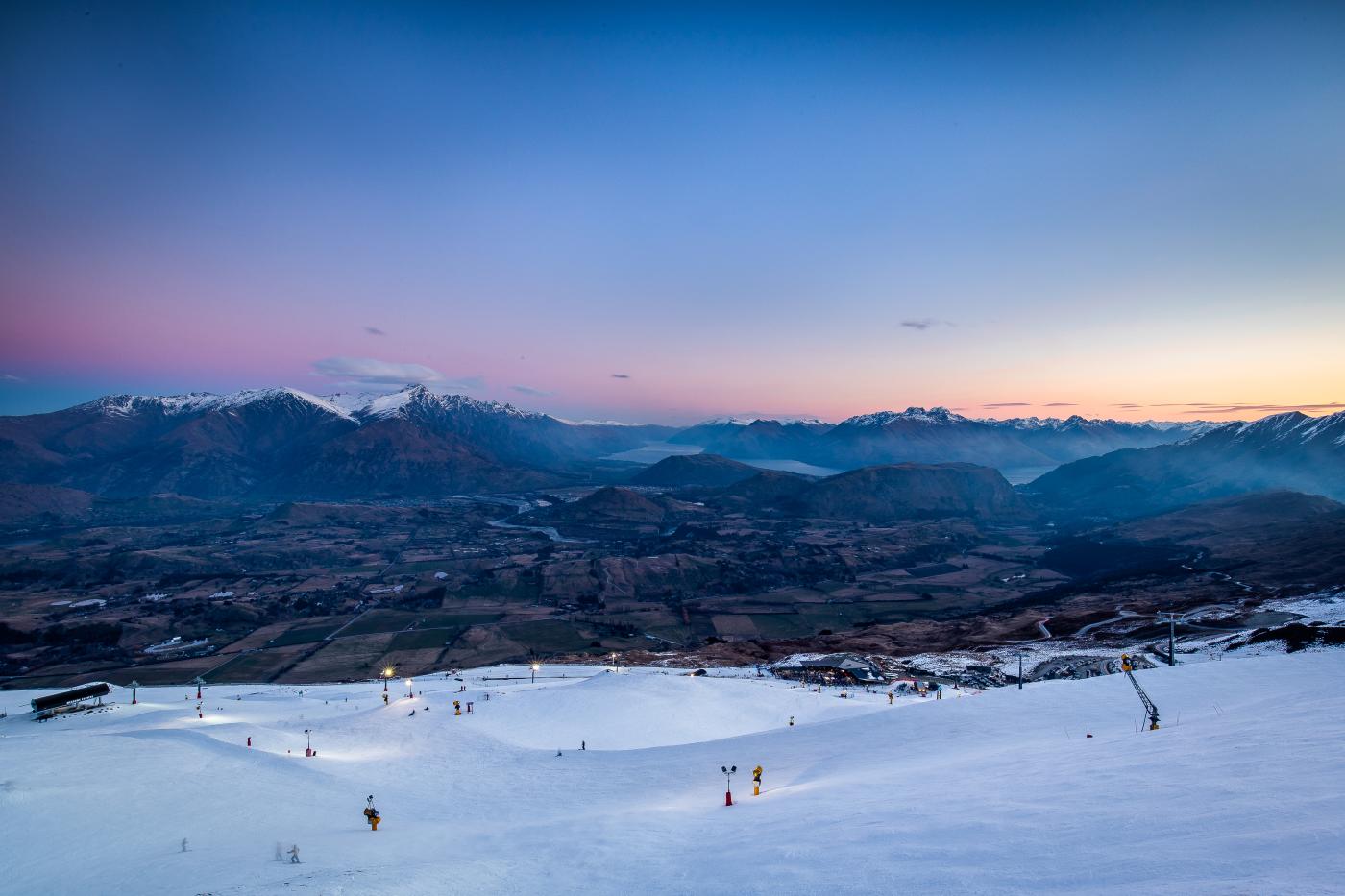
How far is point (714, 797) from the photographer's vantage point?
23.0 m

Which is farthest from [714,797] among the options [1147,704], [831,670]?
[831,670]

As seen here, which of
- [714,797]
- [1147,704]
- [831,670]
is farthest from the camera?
[831,670]

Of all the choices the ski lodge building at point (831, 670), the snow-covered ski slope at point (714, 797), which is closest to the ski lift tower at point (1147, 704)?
the snow-covered ski slope at point (714, 797)

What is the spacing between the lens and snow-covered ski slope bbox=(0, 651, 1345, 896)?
10.9 meters

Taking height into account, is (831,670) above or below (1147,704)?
below

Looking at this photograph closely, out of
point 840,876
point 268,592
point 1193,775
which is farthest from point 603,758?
point 268,592

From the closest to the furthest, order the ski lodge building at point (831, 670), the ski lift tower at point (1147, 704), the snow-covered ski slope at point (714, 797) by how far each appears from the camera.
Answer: the snow-covered ski slope at point (714, 797) < the ski lift tower at point (1147, 704) < the ski lodge building at point (831, 670)

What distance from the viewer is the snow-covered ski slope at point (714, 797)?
10906 millimetres

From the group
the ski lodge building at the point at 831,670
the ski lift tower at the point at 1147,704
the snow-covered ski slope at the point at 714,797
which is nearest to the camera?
the snow-covered ski slope at the point at 714,797

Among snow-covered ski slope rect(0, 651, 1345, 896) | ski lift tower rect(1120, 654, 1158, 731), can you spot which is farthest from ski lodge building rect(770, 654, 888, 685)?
ski lift tower rect(1120, 654, 1158, 731)

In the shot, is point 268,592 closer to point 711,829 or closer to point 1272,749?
point 711,829

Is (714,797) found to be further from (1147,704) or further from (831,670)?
(831,670)

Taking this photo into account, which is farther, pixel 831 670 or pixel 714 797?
pixel 831 670

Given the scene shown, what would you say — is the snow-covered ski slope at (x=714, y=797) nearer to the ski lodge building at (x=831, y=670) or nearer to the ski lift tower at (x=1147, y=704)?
the ski lift tower at (x=1147, y=704)
